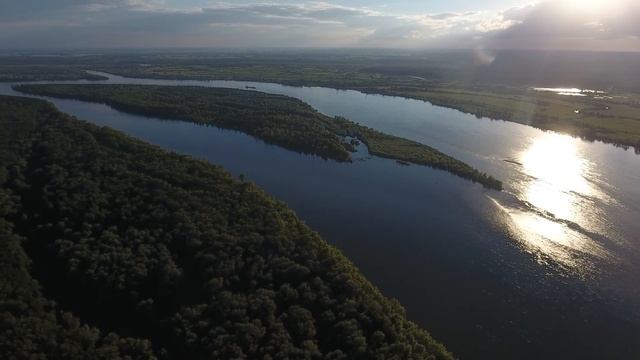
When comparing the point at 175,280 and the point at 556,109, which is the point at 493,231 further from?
the point at 556,109

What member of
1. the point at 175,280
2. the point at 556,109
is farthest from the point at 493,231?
the point at 556,109

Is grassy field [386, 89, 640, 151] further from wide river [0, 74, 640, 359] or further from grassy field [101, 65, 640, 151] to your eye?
wide river [0, 74, 640, 359]

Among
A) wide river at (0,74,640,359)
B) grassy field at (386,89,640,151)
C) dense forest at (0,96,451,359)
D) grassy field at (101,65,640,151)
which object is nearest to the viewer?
dense forest at (0,96,451,359)

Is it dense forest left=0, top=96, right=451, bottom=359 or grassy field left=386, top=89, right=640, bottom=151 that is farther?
grassy field left=386, top=89, right=640, bottom=151

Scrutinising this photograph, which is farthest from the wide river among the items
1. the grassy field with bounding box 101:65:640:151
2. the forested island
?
the grassy field with bounding box 101:65:640:151

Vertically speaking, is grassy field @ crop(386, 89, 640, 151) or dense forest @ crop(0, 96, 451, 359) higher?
grassy field @ crop(386, 89, 640, 151)

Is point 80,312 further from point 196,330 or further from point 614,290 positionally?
point 614,290
